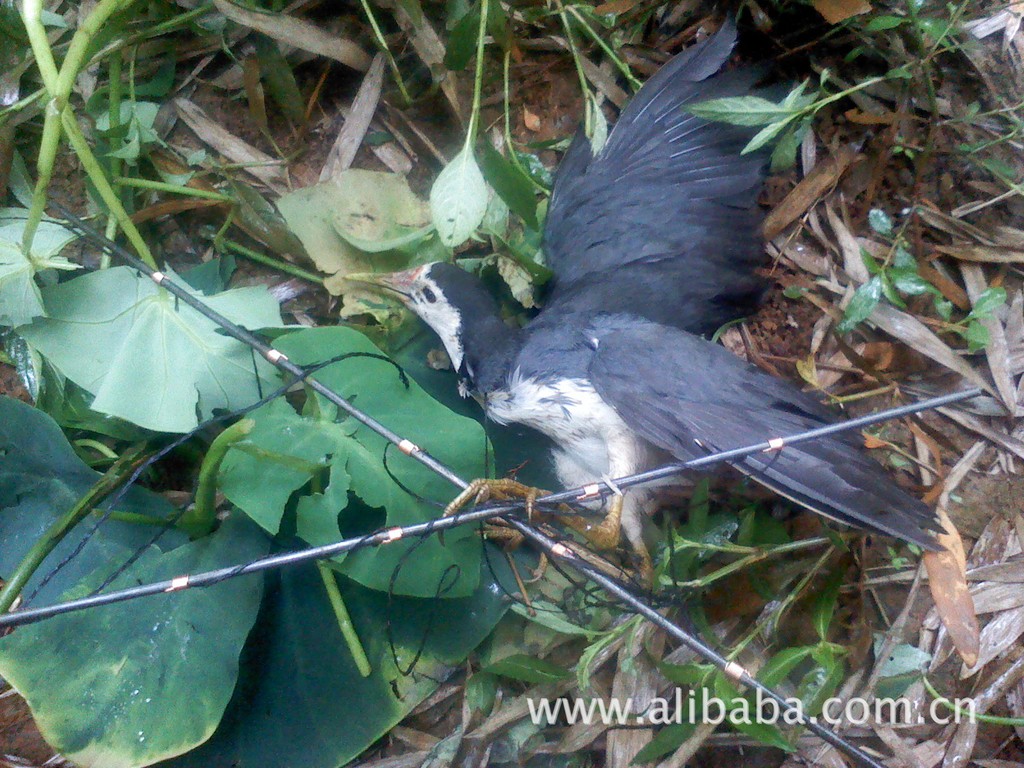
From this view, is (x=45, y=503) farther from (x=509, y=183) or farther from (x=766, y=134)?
(x=766, y=134)

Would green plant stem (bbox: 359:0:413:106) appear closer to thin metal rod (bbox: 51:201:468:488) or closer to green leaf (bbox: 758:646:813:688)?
thin metal rod (bbox: 51:201:468:488)

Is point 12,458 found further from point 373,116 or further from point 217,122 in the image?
point 373,116

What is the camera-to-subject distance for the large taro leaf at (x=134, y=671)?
3.95 ft

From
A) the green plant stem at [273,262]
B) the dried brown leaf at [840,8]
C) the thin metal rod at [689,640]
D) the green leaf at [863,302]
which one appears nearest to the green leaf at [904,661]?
the thin metal rod at [689,640]

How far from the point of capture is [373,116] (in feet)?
5.32

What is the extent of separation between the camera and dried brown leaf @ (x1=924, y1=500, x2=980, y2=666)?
1227 millimetres

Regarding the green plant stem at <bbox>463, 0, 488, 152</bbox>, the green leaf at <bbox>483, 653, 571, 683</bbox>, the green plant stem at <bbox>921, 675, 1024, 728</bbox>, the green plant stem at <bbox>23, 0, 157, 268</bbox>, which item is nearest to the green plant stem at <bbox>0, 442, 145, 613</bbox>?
the green plant stem at <bbox>23, 0, 157, 268</bbox>

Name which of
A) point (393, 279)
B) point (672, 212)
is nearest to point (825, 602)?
point (672, 212)

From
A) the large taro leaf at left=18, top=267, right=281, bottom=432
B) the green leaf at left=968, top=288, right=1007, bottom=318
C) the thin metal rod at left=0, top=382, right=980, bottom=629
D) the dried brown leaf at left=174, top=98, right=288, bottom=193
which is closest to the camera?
the thin metal rod at left=0, top=382, right=980, bottom=629

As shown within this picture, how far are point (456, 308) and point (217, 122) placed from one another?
0.69 metres

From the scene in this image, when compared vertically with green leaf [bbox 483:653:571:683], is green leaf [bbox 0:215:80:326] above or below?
above

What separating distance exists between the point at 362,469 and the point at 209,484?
26 centimetres

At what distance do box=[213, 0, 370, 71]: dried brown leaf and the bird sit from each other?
1.58 ft

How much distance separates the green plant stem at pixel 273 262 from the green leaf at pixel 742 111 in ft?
2.60
